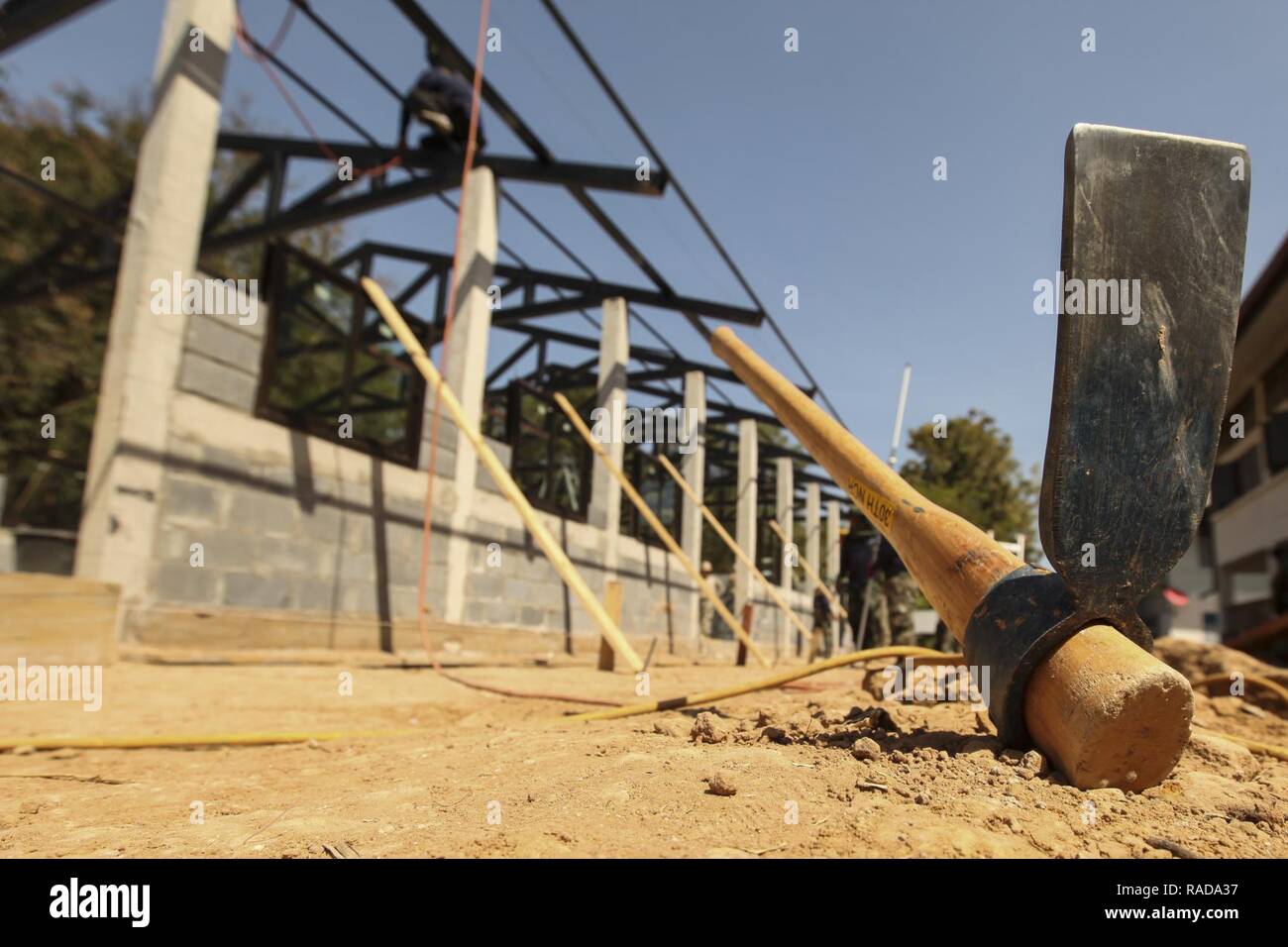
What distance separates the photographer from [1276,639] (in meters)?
9.46

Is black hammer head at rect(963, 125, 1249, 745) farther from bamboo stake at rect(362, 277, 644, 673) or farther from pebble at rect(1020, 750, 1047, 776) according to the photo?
bamboo stake at rect(362, 277, 644, 673)

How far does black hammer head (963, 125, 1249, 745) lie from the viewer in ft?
4.82

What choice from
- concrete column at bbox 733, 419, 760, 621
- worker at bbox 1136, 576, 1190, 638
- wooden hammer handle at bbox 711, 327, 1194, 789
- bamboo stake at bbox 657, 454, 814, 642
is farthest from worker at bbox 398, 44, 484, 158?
worker at bbox 1136, 576, 1190, 638

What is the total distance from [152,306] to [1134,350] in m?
6.07

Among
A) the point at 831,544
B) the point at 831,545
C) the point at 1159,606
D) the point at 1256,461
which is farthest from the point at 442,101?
the point at 831,544

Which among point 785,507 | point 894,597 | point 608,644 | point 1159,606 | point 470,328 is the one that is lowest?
point 608,644

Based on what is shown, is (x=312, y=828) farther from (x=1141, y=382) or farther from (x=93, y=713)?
(x=93, y=713)

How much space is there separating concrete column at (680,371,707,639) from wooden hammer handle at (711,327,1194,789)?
12411 mm

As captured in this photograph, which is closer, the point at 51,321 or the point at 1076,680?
the point at 1076,680

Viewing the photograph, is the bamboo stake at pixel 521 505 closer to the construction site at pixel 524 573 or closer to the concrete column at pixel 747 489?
the construction site at pixel 524 573

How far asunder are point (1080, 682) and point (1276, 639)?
36.1 feet

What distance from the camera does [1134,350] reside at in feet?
4.86

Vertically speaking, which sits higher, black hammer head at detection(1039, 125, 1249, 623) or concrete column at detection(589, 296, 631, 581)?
concrete column at detection(589, 296, 631, 581)

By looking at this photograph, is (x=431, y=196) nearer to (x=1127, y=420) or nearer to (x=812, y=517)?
(x=1127, y=420)
